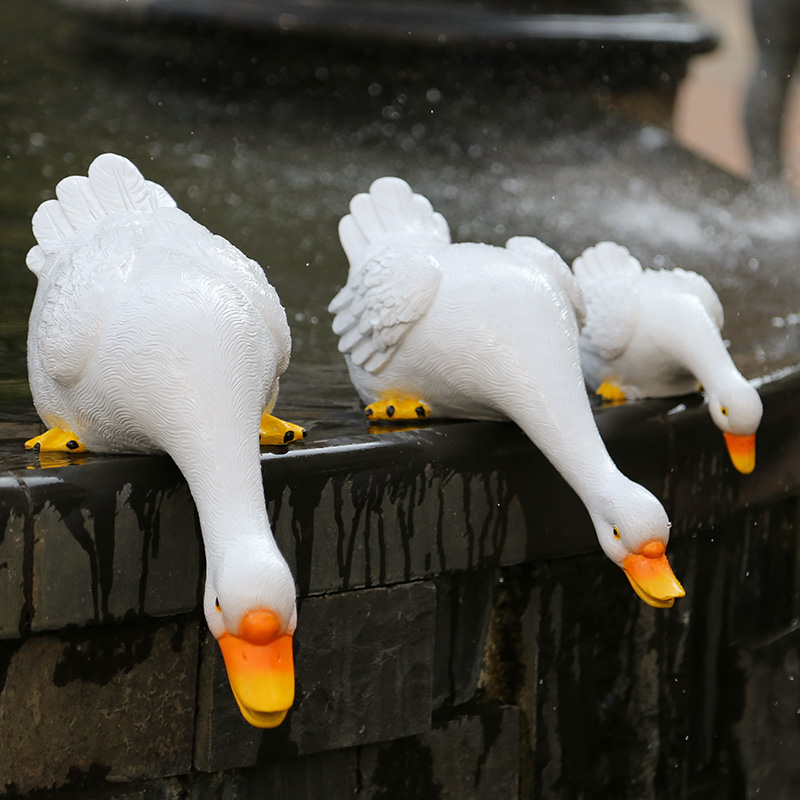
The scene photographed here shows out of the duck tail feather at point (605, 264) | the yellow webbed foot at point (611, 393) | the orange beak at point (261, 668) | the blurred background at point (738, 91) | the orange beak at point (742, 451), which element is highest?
the blurred background at point (738, 91)

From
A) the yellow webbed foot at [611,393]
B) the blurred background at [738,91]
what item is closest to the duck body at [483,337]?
the yellow webbed foot at [611,393]

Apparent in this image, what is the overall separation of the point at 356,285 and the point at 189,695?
726 millimetres

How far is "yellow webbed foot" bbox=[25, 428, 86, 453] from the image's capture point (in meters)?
1.67

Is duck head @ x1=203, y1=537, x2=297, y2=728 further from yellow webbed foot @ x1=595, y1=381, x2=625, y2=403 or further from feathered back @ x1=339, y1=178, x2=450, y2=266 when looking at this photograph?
yellow webbed foot @ x1=595, y1=381, x2=625, y2=403

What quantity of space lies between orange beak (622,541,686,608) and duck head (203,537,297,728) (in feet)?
1.64


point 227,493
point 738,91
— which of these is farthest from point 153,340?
point 738,91

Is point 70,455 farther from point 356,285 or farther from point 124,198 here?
point 356,285

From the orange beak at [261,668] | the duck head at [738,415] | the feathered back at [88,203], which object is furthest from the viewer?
the duck head at [738,415]

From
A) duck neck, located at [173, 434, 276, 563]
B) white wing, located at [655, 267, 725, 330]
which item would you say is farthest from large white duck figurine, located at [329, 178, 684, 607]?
duck neck, located at [173, 434, 276, 563]

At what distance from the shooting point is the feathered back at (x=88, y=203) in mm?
1816

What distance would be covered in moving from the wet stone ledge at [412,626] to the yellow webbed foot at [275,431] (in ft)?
0.11

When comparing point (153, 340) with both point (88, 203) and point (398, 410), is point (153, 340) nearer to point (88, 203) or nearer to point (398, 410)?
point (88, 203)

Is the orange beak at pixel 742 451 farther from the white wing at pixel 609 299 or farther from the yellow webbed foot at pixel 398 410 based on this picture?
the yellow webbed foot at pixel 398 410

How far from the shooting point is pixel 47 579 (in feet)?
5.09
